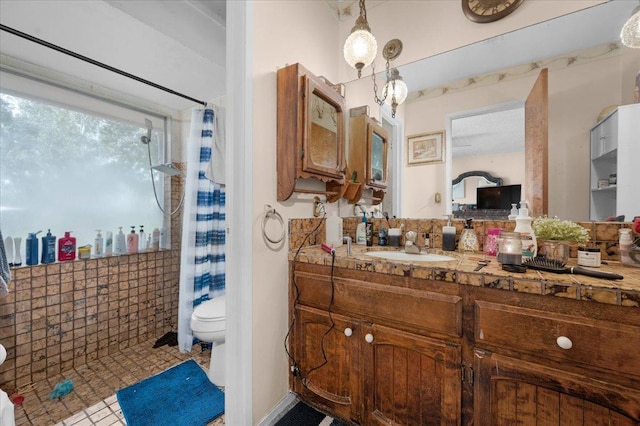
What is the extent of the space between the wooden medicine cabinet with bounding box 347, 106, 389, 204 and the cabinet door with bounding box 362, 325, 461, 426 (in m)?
0.94

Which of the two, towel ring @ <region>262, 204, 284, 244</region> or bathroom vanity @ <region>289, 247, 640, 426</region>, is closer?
bathroom vanity @ <region>289, 247, 640, 426</region>

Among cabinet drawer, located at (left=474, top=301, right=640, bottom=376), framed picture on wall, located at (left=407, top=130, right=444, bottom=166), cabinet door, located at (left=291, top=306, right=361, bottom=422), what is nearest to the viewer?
cabinet drawer, located at (left=474, top=301, right=640, bottom=376)

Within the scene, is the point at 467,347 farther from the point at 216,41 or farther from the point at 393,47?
the point at 216,41

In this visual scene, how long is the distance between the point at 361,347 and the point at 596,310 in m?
0.82

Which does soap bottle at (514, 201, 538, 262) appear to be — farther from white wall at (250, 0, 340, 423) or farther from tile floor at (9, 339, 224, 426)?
tile floor at (9, 339, 224, 426)

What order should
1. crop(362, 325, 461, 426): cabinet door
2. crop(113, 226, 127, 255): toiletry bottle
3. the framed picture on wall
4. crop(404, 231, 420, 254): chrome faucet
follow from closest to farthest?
crop(362, 325, 461, 426): cabinet door → crop(404, 231, 420, 254): chrome faucet → the framed picture on wall → crop(113, 226, 127, 255): toiletry bottle

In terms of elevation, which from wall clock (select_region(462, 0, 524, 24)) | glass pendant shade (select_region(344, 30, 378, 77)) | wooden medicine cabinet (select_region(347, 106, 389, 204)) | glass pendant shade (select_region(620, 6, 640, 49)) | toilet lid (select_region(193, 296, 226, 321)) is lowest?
toilet lid (select_region(193, 296, 226, 321))

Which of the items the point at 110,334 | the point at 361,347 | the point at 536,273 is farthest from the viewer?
the point at 110,334

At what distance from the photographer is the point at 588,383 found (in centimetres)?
76

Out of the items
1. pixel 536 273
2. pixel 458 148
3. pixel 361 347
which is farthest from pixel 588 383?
pixel 458 148

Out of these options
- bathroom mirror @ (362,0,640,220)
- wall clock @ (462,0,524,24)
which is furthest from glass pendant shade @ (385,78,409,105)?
wall clock @ (462,0,524,24)

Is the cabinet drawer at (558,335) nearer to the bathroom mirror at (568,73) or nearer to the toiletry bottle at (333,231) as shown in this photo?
the bathroom mirror at (568,73)

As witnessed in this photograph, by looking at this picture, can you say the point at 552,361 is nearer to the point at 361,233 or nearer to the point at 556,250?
the point at 556,250

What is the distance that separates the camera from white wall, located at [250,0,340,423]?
4.11 feet
